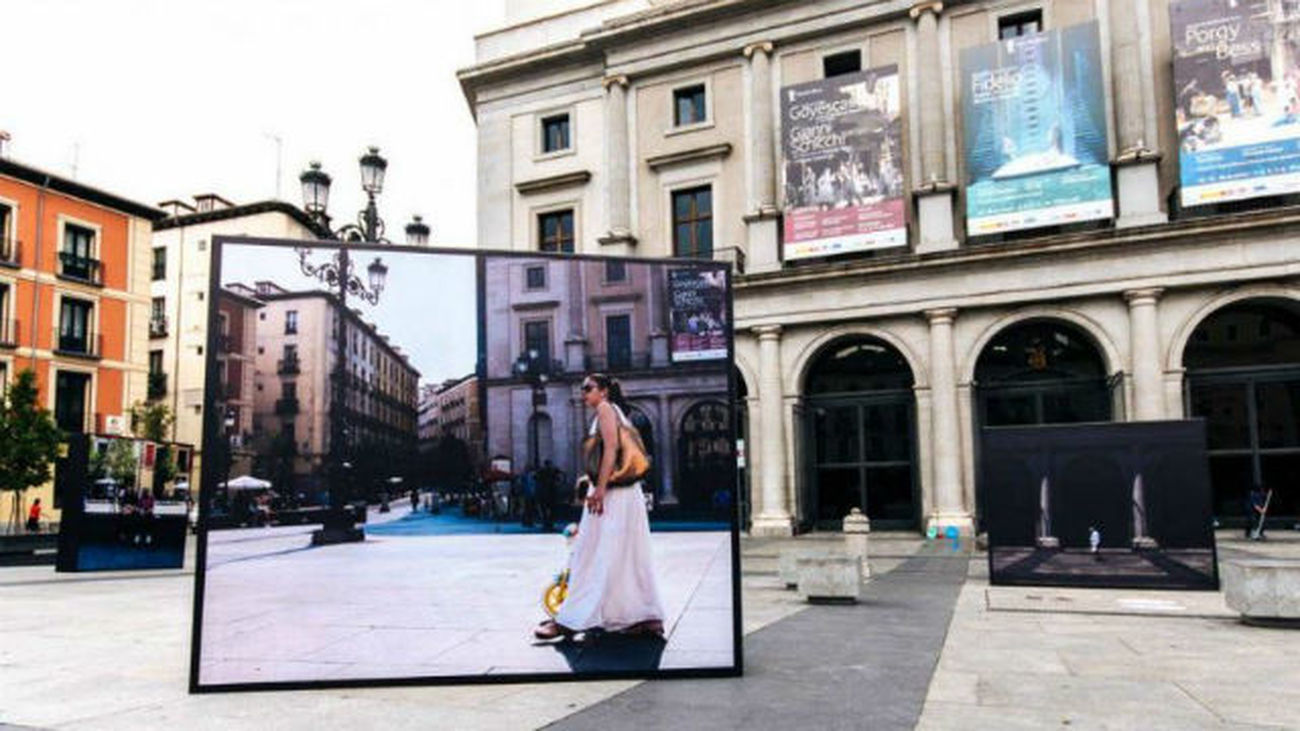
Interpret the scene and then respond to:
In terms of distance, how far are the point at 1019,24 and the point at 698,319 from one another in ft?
74.6

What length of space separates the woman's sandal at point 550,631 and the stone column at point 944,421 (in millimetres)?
19104

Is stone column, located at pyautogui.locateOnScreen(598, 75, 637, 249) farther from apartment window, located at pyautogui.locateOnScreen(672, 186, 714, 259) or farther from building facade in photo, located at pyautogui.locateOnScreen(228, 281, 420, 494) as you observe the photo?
building facade in photo, located at pyautogui.locateOnScreen(228, 281, 420, 494)

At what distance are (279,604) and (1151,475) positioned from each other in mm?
12029

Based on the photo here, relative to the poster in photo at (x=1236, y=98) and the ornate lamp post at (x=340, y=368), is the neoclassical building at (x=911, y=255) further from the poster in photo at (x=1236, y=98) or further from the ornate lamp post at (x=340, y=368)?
the ornate lamp post at (x=340, y=368)

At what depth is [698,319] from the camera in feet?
24.7

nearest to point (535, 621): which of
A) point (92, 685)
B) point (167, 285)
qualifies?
point (92, 685)

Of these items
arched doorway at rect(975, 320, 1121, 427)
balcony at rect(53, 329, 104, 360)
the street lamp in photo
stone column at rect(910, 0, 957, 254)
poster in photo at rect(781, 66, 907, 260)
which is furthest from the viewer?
balcony at rect(53, 329, 104, 360)

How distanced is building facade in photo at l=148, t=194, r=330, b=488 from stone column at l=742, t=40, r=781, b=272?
31521mm

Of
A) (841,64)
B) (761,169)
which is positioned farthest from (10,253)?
(841,64)

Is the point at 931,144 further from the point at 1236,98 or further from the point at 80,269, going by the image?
the point at 80,269

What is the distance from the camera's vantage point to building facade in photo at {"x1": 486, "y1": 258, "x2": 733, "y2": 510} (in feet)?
23.8

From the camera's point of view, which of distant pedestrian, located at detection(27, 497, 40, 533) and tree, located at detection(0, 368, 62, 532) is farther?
distant pedestrian, located at detection(27, 497, 40, 533)

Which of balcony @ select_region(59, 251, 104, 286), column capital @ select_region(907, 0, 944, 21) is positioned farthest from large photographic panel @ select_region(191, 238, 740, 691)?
balcony @ select_region(59, 251, 104, 286)

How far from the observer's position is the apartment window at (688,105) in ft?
97.3
